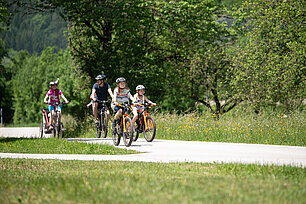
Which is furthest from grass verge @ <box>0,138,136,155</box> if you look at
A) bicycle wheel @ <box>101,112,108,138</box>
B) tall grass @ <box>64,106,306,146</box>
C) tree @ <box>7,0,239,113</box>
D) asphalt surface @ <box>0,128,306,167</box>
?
tree @ <box>7,0,239,113</box>

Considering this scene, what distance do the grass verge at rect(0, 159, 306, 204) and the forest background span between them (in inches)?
352

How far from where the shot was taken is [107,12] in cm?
2055

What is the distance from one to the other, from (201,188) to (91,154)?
18.3 ft

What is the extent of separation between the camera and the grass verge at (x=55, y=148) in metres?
10.6

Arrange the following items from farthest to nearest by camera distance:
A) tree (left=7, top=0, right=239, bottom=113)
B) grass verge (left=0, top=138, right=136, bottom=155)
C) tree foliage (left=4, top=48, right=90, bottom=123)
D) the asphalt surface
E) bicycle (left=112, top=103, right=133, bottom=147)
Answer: tree foliage (left=4, top=48, right=90, bottom=123), tree (left=7, top=0, right=239, bottom=113), bicycle (left=112, top=103, right=133, bottom=147), grass verge (left=0, top=138, right=136, bottom=155), the asphalt surface

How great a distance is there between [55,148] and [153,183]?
6.37 metres

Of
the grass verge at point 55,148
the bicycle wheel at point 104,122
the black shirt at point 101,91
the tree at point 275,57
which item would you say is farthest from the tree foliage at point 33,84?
the grass verge at point 55,148

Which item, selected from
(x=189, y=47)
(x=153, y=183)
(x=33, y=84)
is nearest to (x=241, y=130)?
(x=153, y=183)

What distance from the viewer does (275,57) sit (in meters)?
17.8

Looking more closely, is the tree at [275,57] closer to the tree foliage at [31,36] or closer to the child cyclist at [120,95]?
the child cyclist at [120,95]

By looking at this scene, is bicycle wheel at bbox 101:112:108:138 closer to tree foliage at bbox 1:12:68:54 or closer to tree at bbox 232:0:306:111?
tree at bbox 232:0:306:111

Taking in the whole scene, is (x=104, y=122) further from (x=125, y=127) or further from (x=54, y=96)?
(x=125, y=127)

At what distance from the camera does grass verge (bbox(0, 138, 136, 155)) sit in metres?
10.6

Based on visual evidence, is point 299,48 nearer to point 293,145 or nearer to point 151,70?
point 293,145
